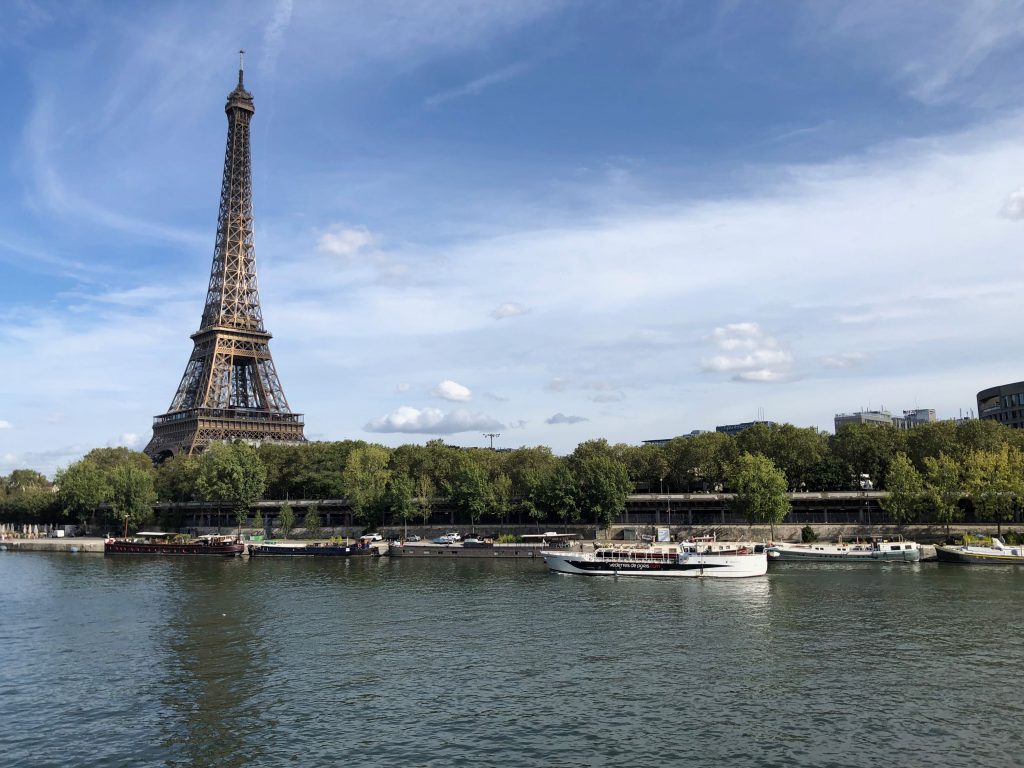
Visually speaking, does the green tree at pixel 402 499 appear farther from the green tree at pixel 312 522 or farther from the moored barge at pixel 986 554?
the moored barge at pixel 986 554

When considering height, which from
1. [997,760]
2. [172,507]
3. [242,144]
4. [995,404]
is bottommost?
[997,760]

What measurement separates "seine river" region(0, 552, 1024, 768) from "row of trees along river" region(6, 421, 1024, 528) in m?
Result: 35.5

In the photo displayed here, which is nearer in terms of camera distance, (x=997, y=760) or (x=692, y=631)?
(x=997, y=760)

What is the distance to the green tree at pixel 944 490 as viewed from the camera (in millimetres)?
104875

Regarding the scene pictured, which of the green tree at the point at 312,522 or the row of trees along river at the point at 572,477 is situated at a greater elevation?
the row of trees along river at the point at 572,477

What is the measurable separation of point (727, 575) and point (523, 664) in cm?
4365

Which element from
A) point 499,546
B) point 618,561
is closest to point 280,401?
point 499,546

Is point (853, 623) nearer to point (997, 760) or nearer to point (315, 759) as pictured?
point (997, 760)

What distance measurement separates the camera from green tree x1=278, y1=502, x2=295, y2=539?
147500mm

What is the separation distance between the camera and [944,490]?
106188 millimetres

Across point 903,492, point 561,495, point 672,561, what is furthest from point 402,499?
point 903,492

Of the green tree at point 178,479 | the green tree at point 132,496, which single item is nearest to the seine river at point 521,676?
the green tree at point 178,479

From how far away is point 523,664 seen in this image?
1821 inches

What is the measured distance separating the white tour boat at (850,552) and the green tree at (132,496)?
116010 millimetres
